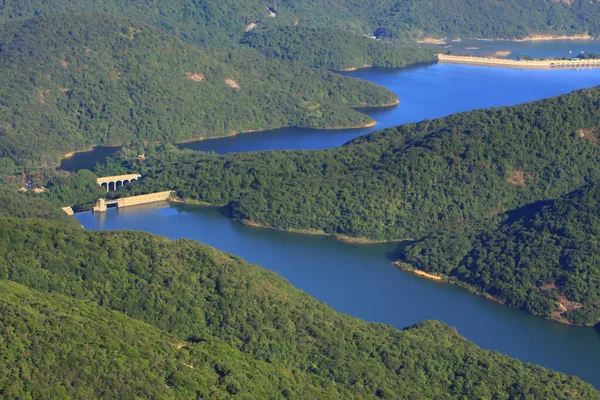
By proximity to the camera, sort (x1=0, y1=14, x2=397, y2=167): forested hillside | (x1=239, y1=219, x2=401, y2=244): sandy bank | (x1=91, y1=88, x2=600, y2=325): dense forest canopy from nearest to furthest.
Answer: (x1=91, y1=88, x2=600, y2=325): dense forest canopy
(x1=239, y1=219, x2=401, y2=244): sandy bank
(x1=0, y1=14, x2=397, y2=167): forested hillside

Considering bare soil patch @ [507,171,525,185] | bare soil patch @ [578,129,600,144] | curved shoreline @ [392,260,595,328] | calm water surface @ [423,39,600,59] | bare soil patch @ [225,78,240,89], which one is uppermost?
bare soil patch @ [578,129,600,144]

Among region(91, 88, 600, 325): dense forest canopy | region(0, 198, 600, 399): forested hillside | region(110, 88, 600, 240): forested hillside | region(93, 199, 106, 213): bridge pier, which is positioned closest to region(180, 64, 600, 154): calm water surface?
region(91, 88, 600, 325): dense forest canopy

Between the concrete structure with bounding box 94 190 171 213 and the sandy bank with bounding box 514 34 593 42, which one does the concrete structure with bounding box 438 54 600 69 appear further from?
the concrete structure with bounding box 94 190 171 213

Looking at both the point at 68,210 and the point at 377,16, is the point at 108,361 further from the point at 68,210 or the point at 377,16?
the point at 377,16

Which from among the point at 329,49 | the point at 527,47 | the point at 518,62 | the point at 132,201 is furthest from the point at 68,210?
the point at 527,47

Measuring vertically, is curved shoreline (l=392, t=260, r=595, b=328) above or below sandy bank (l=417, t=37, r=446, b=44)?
above

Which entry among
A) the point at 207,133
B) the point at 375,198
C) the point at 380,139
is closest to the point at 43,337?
the point at 375,198

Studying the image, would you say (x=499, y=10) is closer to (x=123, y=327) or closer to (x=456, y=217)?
(x=456, y=217)
